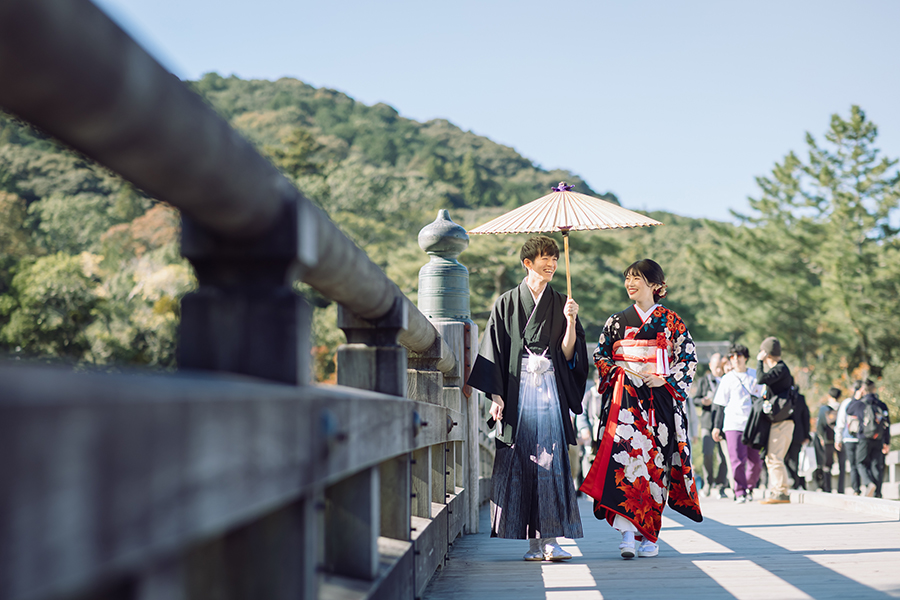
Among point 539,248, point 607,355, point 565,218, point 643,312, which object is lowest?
point 607,355

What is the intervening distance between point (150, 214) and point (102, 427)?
4911 cm

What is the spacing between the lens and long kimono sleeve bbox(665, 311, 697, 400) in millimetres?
5137

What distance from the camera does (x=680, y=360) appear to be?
17.0 ft

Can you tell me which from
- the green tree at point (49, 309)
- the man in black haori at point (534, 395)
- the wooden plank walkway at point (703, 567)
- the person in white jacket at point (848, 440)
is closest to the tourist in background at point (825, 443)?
the person in white jacket at point (848, 440)

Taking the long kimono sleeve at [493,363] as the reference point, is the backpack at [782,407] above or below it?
below

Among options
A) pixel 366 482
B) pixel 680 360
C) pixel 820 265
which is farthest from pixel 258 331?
pixel 820 265

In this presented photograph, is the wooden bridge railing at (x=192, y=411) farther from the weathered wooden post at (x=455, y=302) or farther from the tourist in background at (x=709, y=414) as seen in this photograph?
the tourist in background at (x=709, y=414)

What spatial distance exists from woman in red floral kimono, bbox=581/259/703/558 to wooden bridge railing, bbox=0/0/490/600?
9.97 feet

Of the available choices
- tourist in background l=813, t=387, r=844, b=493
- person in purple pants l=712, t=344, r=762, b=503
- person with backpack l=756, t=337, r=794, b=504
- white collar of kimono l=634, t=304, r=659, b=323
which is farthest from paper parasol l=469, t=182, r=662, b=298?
tourist in background l=813, t=387, r=844, b=493

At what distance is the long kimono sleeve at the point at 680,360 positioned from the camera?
16.9 ft

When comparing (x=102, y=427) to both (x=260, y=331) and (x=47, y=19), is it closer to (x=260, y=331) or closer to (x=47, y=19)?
(x=47, y=19)

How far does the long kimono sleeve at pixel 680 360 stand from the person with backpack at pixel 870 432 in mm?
7536

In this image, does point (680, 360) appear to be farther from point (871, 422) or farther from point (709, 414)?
point (871, 422)

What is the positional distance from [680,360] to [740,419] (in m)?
5.44
